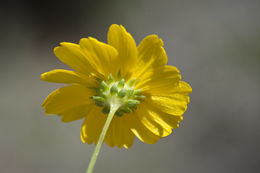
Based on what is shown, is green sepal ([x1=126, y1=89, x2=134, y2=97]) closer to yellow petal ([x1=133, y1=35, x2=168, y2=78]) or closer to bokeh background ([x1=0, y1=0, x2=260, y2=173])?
yellow petal ([x1=133, y1=35, x2=168, y2=78])

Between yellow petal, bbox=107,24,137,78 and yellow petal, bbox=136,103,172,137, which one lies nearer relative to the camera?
yellow petal, bbox=107,24,137,78

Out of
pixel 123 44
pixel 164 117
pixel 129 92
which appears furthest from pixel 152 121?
pixel 123 44

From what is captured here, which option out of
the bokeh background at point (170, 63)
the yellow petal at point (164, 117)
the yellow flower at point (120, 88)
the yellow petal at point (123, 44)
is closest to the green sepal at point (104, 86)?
the yellow flower at point (120, 88)

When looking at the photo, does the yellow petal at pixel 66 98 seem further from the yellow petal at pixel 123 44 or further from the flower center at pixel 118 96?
the yellow petal at pixel 123 44

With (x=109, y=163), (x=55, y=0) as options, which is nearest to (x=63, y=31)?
(x=55, y=0)

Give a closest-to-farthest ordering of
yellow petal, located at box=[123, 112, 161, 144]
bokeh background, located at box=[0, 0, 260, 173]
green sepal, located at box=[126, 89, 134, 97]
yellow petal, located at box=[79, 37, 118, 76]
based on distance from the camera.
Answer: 1. yellow petal, located at box=[79, 37, 118, 76]
2. green sepal, located at box=[126, 89, 134, 97]
3. yellow petal, located at box=[123, 112, 161, 144]
4. bokeh background, located at box=[0, 0, 260, 173]

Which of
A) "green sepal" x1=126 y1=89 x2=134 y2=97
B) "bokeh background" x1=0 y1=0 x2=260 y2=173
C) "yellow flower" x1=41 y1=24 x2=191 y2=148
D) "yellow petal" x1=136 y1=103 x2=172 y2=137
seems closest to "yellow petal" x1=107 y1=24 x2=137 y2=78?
"yellow flower" x1=41 y1=24 x2=191 y2=148

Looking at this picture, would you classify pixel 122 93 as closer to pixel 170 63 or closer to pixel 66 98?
pixel 66 98
